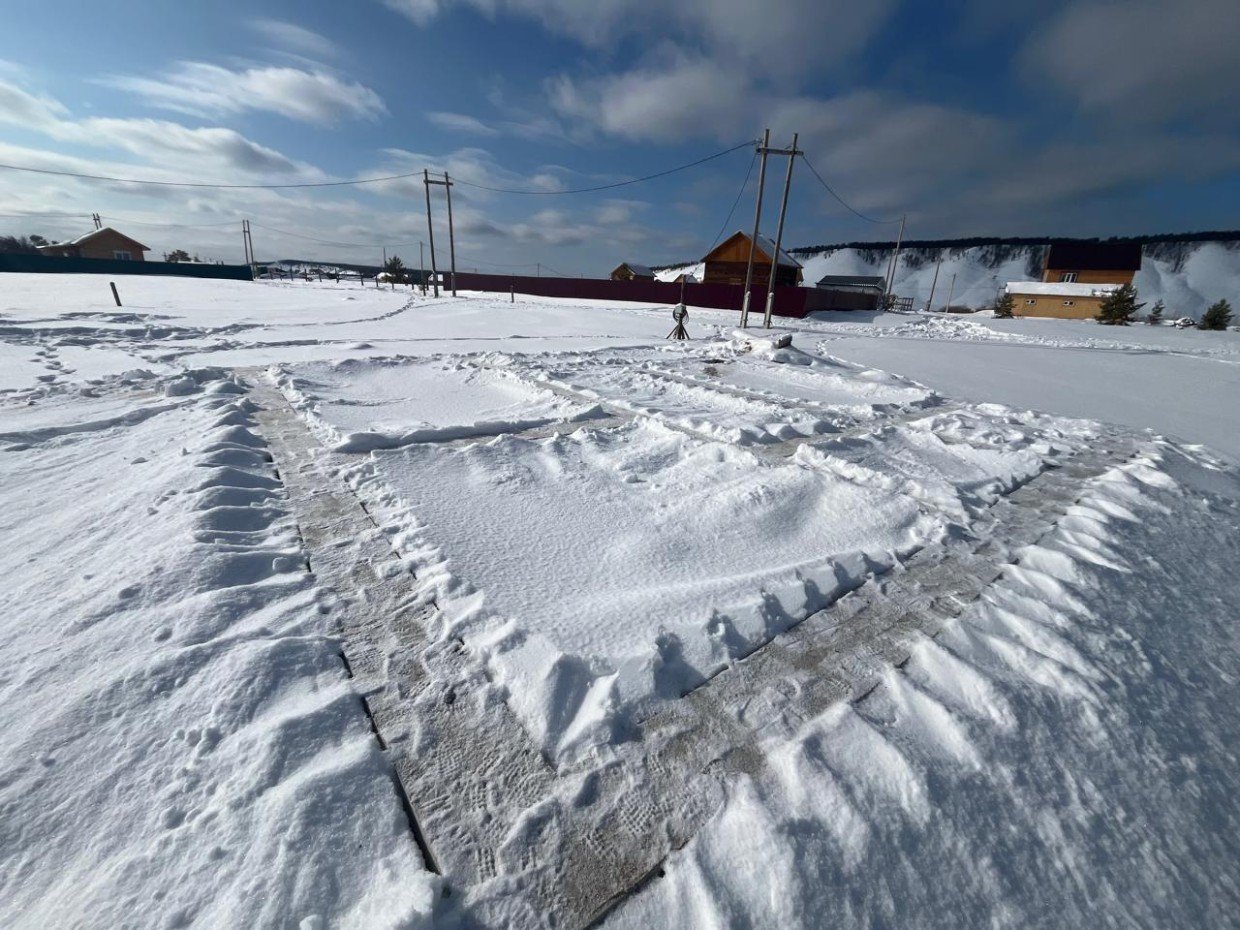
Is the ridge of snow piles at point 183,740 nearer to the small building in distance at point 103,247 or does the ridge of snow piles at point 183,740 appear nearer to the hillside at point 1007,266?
the small building in distance at point 103,247

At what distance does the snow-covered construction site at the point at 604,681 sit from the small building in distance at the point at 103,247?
58.2 m

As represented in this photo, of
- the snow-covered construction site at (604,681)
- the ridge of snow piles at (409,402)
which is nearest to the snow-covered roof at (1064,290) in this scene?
the snow-covered construction site at (604,681)

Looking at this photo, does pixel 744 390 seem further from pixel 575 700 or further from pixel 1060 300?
pixel 1060 300

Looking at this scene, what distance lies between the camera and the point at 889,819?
4.49ft

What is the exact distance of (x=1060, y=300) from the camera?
42250mm

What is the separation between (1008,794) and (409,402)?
553 cm

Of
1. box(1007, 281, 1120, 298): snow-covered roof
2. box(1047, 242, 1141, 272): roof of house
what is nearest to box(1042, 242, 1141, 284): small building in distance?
box(1047, 242, 1141, 272): roof of house

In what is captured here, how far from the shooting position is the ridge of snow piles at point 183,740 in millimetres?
1171

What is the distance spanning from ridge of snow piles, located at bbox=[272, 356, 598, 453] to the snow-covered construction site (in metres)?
0.11

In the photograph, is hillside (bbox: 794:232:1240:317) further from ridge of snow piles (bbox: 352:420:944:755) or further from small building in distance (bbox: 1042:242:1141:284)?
ridge of snow piles (bbox: 352:420:944:755)

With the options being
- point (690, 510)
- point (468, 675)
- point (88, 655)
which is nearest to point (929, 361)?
point (690, 510)

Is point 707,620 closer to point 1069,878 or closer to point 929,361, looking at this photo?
point 1069,878

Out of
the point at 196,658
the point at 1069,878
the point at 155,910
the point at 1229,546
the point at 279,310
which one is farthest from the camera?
the point at 279,310

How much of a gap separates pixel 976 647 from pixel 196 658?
2.97m
